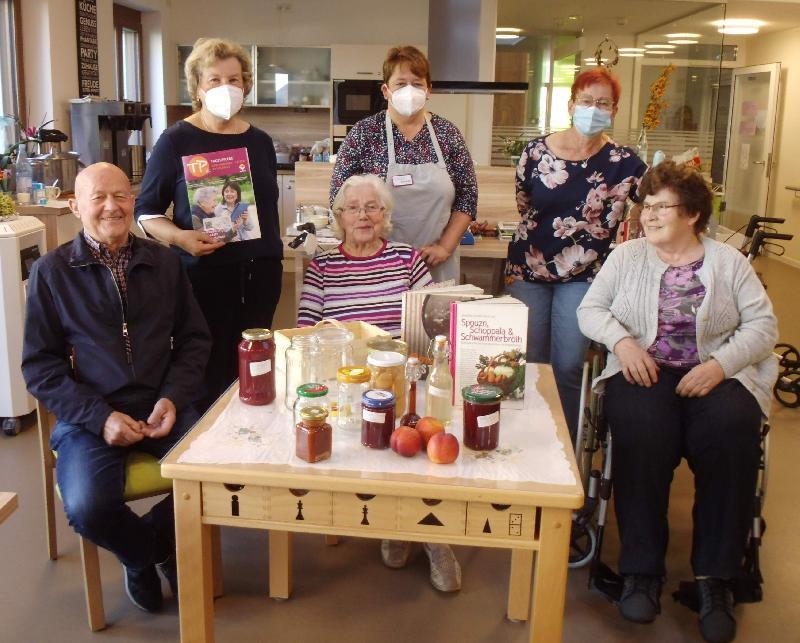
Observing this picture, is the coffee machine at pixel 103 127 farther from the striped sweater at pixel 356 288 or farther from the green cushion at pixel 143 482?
the green cushion at pixel 143 482

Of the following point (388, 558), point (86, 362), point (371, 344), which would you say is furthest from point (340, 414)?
point (388, 558)

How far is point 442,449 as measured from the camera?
57.8 inches

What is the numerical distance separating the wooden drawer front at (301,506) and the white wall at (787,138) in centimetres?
772

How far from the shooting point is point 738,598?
2164mm

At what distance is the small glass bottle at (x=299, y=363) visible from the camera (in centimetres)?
170

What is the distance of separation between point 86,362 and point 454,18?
4.04m

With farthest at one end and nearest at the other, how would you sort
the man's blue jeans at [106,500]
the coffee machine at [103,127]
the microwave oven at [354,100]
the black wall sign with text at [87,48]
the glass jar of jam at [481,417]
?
1. the microwave oven at [354,100]
2. the black wall sign with text at [87,48]
3. the coffee machine at [103,127]
4. the man's blue jeans at [106,500]
5. the glass jar of jam at [481,417]

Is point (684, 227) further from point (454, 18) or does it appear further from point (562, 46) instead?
point (562, 46)

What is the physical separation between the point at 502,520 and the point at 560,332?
1337mm

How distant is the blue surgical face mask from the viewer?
2.53m

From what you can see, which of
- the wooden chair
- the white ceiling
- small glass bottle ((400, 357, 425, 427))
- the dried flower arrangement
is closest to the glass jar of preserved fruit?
small glass bottle ((400, 357, 425, 427))

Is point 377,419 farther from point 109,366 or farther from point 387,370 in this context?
point 109,366

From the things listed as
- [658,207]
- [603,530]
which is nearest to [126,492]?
[603,530]

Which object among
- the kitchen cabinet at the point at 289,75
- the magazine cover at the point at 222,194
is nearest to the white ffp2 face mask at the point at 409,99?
the magazine cover at the point at 222,194
